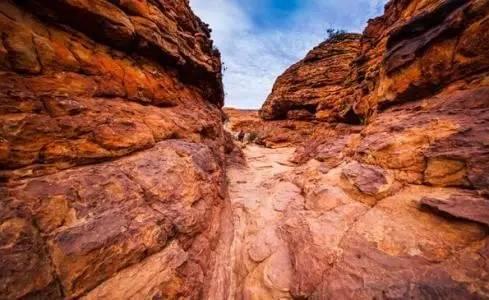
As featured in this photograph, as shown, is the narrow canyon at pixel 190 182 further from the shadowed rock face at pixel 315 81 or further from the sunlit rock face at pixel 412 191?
the shadowed rock face at pixel 315 81

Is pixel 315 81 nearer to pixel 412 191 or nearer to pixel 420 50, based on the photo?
pixel 420 50

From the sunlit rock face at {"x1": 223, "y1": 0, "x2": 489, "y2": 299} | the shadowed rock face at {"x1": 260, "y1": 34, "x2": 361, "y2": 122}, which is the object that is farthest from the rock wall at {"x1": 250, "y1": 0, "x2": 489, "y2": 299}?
the shadowed rock face at {"x1": 260, "y1": 34, "x2": 361, "y2": 122}

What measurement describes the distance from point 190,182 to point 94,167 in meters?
2.48

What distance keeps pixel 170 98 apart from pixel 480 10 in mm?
9747

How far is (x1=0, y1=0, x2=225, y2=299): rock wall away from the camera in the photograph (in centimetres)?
318

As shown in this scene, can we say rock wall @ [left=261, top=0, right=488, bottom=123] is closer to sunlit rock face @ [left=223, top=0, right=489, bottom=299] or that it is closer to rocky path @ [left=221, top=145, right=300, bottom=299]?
sunlit rock face @ [left=223, top=0, right=489, bottom=299]

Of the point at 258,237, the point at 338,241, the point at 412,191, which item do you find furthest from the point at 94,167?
the point at 412,191

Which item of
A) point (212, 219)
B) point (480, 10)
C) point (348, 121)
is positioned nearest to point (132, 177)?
point (212, 219)

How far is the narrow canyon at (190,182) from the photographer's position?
3.37 m

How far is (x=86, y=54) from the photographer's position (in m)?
5.29

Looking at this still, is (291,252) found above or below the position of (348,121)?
below

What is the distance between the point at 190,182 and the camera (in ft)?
20.3

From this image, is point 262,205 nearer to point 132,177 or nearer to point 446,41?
point 132,177

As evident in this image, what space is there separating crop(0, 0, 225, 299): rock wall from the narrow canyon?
0.03m
